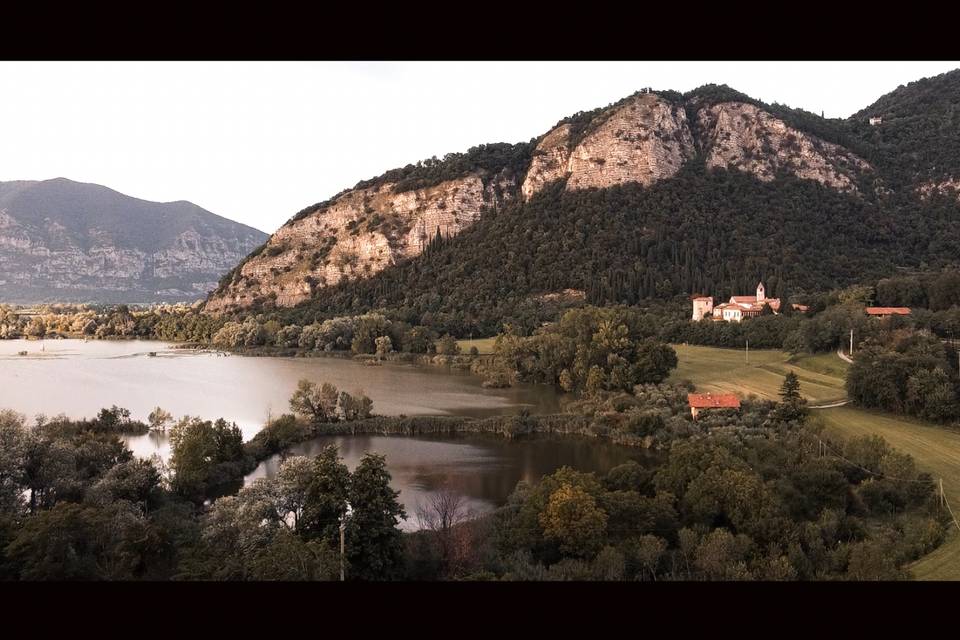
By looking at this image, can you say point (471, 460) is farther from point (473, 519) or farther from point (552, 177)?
point (552, 177)

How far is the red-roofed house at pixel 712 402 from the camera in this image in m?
19.7

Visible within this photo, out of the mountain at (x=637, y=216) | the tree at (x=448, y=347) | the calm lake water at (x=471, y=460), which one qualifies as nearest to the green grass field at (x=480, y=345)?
the tree at (x=448, y=347)

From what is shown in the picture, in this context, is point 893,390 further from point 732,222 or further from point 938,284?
point 732,222

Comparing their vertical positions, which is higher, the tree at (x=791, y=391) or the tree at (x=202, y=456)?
the tree at (x=791, y=391)

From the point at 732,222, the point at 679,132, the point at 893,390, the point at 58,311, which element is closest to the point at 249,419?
the point at 893,390

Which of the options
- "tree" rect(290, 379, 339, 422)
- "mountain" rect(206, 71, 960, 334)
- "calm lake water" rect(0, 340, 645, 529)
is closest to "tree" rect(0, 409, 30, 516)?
"calm lake water" rect(0, 340, 645, 529)

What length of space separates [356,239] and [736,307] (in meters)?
48.8

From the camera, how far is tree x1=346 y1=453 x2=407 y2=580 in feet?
29.6

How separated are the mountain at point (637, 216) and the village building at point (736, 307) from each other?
2.79 meters

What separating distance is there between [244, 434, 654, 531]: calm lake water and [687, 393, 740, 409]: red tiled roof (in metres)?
2.72

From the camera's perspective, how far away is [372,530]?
928 cm

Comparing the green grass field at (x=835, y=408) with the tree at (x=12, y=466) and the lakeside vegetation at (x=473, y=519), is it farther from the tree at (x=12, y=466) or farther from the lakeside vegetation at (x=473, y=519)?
the tree at (x=12, y=466)

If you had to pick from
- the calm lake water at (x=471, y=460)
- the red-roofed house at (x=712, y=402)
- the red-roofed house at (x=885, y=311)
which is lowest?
the calm lake water at (x=471, y=460)
